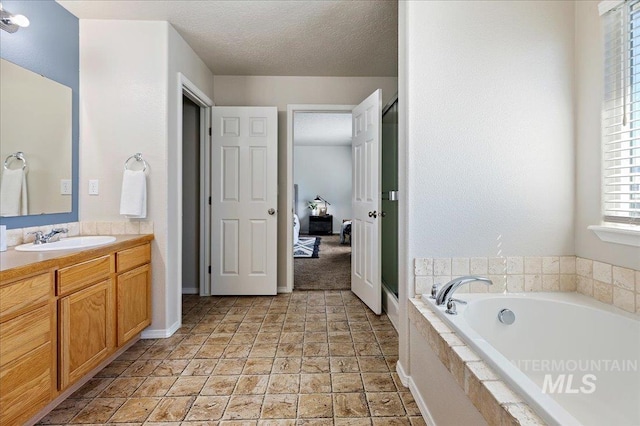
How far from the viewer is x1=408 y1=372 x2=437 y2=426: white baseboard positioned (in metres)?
1.51

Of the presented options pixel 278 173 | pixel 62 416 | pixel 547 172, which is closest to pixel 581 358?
pixel 547 172

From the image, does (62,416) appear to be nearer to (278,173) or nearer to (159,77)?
(159,77)

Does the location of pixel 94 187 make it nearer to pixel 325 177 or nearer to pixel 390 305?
pixel 390 305

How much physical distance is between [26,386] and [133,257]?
3.15 ft

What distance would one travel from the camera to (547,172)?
6.01ft

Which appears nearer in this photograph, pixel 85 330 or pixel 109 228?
pixel 85 330

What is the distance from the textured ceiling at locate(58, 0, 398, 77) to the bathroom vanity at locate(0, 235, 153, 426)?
5.39 ft

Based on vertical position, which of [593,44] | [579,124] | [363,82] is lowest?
[579,124]

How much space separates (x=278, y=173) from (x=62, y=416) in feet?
8.66

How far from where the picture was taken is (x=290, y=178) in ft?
12.1

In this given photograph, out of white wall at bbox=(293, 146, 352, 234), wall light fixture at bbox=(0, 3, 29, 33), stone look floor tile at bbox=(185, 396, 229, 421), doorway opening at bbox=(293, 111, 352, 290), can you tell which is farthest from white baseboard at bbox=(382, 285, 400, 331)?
white wall at bbox=(293, 146, 352, 234)

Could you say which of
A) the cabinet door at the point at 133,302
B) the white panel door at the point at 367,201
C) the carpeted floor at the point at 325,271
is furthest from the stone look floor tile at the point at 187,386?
the carpeted floor at the point at 325,271

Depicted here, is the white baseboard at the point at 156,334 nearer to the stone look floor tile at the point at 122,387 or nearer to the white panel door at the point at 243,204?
the stone look floor tile at the point at 122,387

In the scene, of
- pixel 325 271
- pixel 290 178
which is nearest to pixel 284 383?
pixel 290 178
